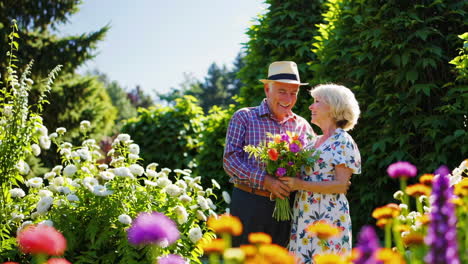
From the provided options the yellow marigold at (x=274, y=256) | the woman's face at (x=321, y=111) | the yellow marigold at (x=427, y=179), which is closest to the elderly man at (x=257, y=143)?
the woman's face at (x=321, y=111)

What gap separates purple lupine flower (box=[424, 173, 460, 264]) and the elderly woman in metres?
1.94

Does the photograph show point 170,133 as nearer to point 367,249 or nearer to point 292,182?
point 292,182

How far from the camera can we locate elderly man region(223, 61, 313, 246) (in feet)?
11.0

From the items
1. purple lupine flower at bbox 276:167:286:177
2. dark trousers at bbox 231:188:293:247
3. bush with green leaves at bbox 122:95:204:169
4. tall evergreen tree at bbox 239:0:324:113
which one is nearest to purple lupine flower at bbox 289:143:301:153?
purple lupine flower at bbox 276:167:286:177

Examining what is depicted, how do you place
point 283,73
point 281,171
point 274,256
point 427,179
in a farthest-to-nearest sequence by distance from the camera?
point 283,73, point 281,171, point 427,179, point 274,256

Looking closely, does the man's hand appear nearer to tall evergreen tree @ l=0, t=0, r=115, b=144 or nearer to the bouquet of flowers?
the bouquet of flowers

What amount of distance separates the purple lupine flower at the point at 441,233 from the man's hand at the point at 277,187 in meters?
2.04

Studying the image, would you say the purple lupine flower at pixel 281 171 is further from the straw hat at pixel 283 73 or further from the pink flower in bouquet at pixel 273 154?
the straw hat at pixel 283 73

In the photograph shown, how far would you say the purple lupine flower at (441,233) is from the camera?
90 centimetres

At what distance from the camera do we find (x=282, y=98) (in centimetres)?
355

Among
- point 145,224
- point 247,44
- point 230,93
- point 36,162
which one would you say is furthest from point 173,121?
point 230,93

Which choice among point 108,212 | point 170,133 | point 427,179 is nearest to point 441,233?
point 427,179

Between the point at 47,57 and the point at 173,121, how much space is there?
4755 millimetres

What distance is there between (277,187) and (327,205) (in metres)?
0.36
